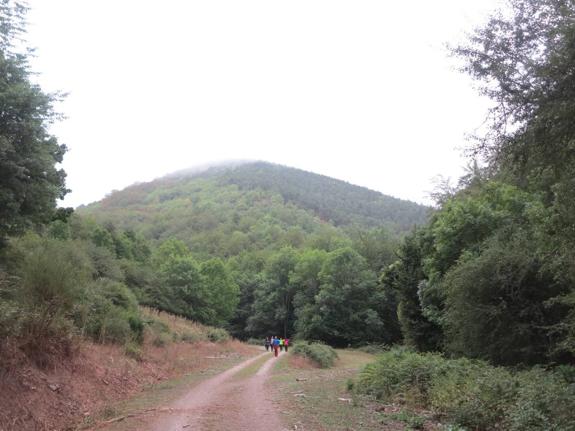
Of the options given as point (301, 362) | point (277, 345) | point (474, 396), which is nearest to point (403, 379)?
point (474, 396)

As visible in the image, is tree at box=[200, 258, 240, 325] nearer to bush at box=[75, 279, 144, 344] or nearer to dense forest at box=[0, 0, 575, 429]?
dense forest at box=[0, 0, 575, 429]

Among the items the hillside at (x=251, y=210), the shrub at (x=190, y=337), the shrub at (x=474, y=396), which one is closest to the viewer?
the shrub at (x=474, y=396)

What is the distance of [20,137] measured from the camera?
14.5 metres

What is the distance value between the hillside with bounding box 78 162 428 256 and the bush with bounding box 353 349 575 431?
334 feet

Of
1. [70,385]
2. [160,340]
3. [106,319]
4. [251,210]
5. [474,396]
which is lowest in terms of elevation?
[160,340]

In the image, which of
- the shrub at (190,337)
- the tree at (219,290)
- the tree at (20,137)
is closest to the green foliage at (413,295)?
the shrub at (190,337)

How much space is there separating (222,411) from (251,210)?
142 m

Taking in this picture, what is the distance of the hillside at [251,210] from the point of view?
133 meters

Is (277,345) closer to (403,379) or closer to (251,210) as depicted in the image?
(403,379)

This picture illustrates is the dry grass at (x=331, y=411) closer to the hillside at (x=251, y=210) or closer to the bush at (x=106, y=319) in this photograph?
the bush at (x=106, y=319)

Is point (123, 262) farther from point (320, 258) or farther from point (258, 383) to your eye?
point (320, 258)

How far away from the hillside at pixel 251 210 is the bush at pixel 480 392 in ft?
334

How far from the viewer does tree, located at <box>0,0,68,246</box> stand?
13.9m

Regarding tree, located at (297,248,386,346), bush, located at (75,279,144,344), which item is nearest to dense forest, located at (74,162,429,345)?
tree, located at (297,248,386,346)
